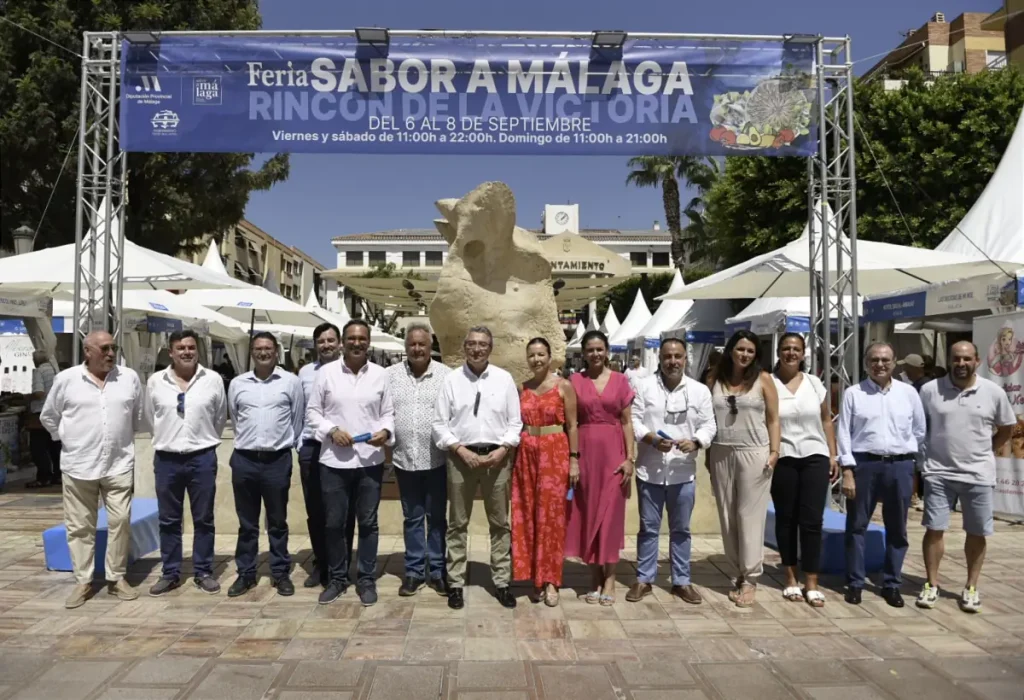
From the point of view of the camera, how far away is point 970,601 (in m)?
4.34

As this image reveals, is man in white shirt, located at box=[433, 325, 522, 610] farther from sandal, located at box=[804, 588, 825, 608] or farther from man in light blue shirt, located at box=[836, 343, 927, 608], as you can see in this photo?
man in light blue shirt, located at box=[836, 343, 927, 608]

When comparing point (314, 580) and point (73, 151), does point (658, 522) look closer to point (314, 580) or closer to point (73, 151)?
point (314, 580)

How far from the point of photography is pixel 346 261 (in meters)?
66.2

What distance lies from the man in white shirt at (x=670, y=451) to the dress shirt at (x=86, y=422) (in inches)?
121

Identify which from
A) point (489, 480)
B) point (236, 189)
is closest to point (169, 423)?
point (489, 480)

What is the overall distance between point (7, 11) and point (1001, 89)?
20.5 m

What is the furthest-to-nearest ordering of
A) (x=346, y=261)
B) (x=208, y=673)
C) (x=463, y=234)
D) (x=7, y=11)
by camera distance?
(x=346, y=261) → (x=7, y=11) → (x=463, y=234) → (x=208, y=673)

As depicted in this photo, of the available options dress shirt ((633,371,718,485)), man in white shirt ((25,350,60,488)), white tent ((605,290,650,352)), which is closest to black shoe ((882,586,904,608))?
dress shirt ((633,371,718,485))

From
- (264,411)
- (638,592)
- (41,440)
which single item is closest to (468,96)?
(264,411)

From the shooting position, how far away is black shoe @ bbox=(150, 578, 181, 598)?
4.51 metres

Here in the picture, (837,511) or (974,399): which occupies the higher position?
(974,399)

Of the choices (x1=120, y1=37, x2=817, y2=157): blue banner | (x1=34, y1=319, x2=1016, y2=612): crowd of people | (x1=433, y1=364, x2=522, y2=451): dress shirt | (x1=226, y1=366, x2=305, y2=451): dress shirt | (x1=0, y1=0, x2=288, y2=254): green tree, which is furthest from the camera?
(x1=0, y1=0, x2=288, y2=254): green tree

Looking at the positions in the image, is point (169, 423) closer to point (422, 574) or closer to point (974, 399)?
point (422, 574)

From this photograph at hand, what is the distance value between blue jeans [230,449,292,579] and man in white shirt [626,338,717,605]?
2.13 meters
